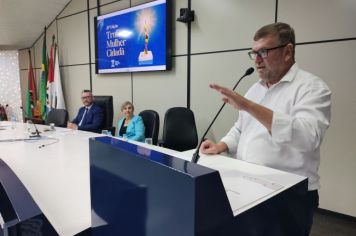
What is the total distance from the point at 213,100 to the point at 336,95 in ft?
4.24

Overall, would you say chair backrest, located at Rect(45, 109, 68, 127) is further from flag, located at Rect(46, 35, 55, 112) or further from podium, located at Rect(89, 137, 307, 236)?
podium, located at Rect(89, 137, 307, 236)

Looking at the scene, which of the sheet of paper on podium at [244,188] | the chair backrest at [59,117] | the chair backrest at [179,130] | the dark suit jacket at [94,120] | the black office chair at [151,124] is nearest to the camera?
the sheet of paper on podium at [244,188]

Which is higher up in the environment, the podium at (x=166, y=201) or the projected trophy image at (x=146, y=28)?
the projected trophy image at (x=146, y=28)

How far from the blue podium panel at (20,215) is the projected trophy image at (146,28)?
121 inches

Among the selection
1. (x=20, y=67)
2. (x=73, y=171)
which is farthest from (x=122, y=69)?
(x=20, y=67)

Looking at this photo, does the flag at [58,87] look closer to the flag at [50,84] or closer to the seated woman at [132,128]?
the flag at [50,84]

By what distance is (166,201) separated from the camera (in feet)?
1.67

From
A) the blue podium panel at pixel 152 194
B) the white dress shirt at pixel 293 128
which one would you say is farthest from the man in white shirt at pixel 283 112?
the blue podium panel at pixel 152 194

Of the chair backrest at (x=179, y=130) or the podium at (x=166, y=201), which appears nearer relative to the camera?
the podium at (x=166, y=201)

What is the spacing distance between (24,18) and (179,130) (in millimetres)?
4417

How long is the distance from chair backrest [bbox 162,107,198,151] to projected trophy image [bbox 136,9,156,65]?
1.14 meters

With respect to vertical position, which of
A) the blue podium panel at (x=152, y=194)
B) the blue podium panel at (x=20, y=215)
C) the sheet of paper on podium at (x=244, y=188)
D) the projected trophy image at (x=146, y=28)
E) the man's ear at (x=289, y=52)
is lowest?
the sheet of paper on podium at (x=244, y=188)

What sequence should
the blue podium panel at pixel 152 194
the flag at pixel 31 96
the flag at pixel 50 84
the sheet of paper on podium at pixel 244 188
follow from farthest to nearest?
the flag at pixel 31 96 < the flag at pixel 50 84 < the sheet of paper on podium at pixel 244 188 < the blue podium panel at pixel 152 194

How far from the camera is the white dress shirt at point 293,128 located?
97 centimetres
